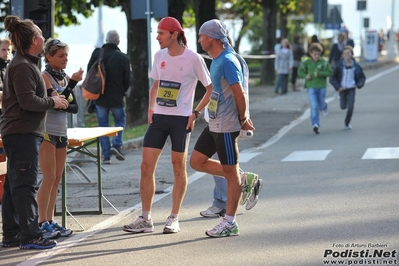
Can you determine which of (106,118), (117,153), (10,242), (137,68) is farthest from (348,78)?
(10,242)

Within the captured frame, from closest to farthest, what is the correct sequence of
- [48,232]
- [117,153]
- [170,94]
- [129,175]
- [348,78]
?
[48,232] → [170,94] → [129,175] → [117,153] → [348,78]

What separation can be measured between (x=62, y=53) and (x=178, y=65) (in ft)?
3.36

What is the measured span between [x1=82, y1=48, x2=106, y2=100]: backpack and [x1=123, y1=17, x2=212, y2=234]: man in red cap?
5948 mm

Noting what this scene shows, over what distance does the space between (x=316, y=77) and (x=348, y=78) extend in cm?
71

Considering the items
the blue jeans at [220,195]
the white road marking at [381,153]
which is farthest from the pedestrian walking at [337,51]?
the blue jeans at [220,195]

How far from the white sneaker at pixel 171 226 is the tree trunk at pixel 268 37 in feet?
90.6

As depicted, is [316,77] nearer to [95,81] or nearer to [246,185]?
[95,81]

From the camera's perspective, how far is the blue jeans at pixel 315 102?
1961 centimetres

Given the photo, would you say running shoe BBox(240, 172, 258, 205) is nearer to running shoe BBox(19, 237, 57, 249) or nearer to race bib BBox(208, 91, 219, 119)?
race bib BBox(208, 91, 219, 119)

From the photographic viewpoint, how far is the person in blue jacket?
1994 centimetres

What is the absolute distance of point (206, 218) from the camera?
32.5 feet

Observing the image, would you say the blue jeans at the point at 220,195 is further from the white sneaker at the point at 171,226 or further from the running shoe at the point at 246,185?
the white sneaker at the point at 171,226

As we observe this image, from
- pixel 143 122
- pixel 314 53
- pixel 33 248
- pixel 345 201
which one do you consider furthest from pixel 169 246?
pixel 143 122

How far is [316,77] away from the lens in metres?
19.8
